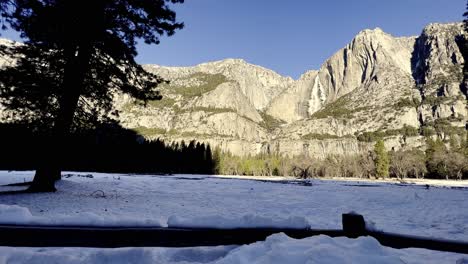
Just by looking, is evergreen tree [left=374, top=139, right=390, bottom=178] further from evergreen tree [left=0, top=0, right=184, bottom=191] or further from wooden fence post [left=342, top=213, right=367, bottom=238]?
wooden fence post [left=342, top=213, right=367, bottom=238]

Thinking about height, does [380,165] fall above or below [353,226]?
above

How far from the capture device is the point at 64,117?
1444cm

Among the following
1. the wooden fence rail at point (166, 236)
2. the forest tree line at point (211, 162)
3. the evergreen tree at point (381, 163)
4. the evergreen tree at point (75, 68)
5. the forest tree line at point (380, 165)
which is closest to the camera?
the wooden fence rail at point (166, 236)

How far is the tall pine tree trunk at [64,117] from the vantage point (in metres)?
14.3

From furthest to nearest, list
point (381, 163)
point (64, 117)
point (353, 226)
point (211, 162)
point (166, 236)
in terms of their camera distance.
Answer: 1. point (211, 162)
2. point (381, 163)
3. point (64, 117)
4. point (353, 226)
5. point (166, 236)

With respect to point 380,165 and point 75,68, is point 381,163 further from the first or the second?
point 75,68

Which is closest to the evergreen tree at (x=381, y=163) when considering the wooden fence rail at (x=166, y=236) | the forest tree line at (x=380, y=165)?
the forest tree line at (x=380, y=165)

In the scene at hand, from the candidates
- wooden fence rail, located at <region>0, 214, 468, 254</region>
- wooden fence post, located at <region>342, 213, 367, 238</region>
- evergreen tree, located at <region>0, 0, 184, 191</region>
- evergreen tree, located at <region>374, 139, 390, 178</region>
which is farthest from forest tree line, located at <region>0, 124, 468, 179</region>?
wooden fence post, located at <region>342, 213, 367, 238</region>

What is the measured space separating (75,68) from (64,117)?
244 centimetres

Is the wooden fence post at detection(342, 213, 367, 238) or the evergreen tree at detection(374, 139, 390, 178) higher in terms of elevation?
the evergreen tree at detection(374, 139, 390, 178)

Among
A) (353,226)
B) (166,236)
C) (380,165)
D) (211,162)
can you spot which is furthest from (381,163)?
(166,236)

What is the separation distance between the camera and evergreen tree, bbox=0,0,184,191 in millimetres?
14203

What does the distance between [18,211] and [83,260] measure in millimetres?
1140

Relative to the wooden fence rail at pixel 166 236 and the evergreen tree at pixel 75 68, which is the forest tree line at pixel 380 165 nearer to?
the evergreen tree at pixel 75 68
